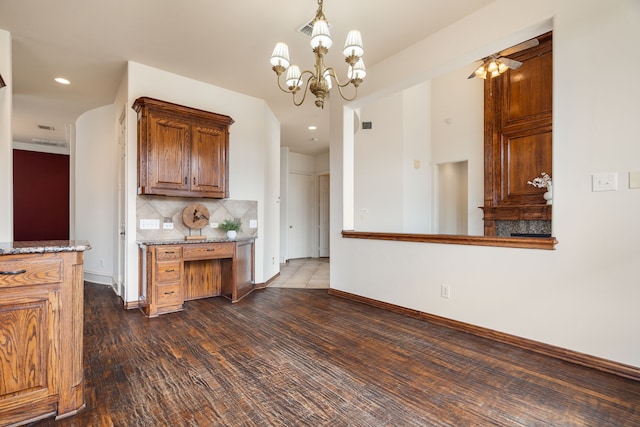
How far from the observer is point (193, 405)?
1664mm

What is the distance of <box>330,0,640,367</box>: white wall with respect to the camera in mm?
1982

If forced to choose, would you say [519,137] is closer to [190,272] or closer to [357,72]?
[357,72]

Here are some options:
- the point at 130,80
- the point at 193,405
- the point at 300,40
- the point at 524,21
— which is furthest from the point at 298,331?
the point at 130,80

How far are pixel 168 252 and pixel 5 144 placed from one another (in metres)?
1.80

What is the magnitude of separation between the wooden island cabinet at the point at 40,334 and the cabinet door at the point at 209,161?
2.20m

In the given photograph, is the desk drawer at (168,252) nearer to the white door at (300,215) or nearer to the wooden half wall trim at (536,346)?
the wooden half wall trim at (536,346)

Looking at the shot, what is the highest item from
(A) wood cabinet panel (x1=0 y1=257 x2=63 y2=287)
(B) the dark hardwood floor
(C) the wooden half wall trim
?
(A) wood cabinet panel (x1=0 y1=257 x2=63 y2=287)

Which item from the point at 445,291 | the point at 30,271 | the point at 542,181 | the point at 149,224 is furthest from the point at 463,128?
the point at 30,271

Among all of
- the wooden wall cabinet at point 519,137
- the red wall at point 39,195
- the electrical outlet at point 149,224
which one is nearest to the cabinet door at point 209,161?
the electrical outlet at point 149,224

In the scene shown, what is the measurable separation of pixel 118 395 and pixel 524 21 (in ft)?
12.9

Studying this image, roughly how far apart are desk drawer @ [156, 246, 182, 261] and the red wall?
6262 millimetres

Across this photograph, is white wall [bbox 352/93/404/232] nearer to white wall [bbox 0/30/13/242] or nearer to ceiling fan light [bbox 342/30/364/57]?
ceiling fan light [bbox 342/30/364/57]

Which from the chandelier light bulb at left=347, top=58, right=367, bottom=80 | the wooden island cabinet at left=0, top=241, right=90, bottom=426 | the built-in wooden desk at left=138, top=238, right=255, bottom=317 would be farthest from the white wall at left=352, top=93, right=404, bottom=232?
the wooden island cabinet at left=0, top=241, right=90, bottom=426

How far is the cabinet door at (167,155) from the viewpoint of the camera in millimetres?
3439
